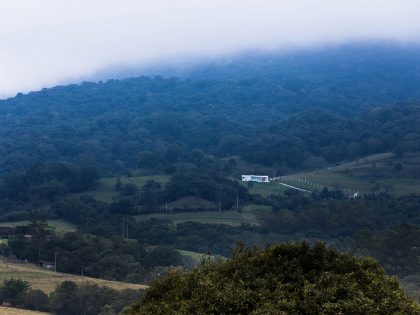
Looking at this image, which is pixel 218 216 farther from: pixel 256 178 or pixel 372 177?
pixel 372 177

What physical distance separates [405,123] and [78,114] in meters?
104

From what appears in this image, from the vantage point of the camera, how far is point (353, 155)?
12338cm

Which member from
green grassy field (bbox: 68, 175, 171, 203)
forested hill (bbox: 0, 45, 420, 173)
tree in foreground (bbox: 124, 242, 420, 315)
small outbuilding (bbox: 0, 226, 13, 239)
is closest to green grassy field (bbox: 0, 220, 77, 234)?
small outbuilding (bbox: 0, 226, 13, 239)

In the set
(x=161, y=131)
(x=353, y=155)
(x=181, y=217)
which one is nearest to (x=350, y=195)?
(x=181, y=217)

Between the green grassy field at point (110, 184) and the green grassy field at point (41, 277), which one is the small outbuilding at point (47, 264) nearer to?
the green grassy field at point (41, 277)

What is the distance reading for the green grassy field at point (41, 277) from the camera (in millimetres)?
43281

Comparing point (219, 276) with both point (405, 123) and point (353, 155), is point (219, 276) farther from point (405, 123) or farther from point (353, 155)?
point (405, 123)

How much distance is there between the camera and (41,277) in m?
47.2

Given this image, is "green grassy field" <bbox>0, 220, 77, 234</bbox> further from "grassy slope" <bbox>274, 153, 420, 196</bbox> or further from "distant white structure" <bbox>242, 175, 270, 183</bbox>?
"grassy slope" <bbox>274, 153, 420, 196</bbox>

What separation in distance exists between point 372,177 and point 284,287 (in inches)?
3507

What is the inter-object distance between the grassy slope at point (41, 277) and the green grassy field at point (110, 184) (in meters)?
39.5

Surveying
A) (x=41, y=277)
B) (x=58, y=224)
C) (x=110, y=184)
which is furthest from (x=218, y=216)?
(x=41, y=277)

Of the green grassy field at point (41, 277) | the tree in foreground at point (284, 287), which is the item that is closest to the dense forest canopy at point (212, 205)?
the tree in foreground at point (284, 287)

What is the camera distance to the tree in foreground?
10586mm
